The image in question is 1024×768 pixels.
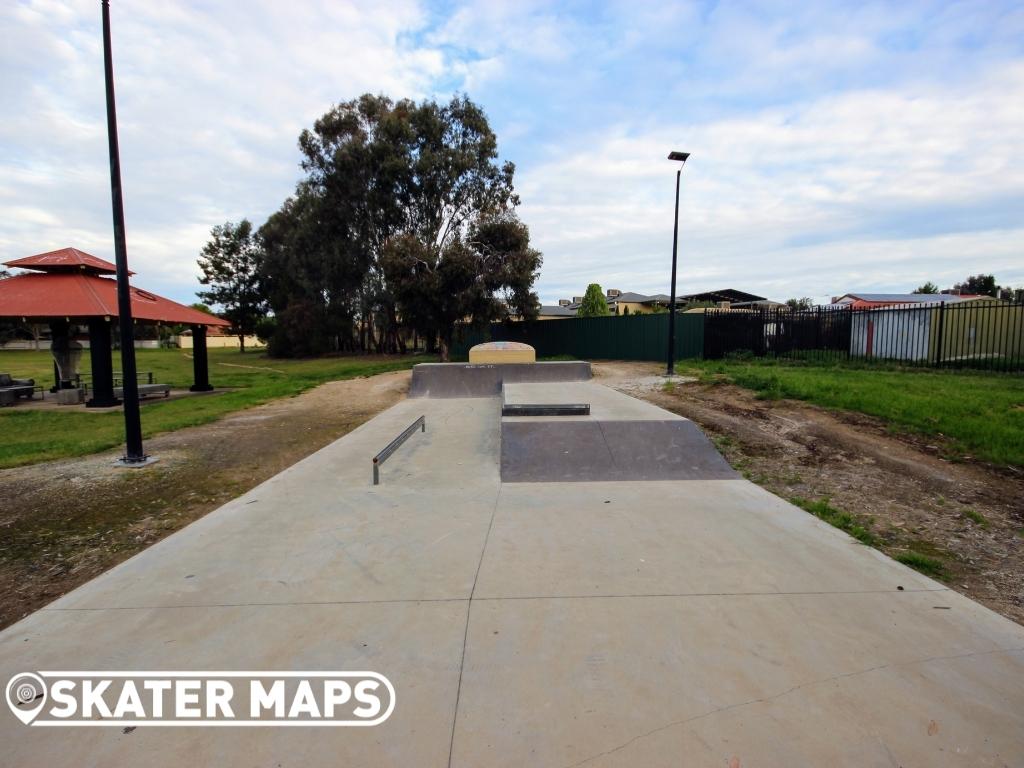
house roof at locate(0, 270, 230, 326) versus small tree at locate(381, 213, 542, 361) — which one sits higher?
small tree at locate(381, 213, 542, 361)

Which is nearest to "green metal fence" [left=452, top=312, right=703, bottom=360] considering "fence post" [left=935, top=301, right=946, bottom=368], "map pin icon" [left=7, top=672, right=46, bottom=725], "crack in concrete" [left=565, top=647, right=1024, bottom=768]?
"fence post" [left=935, top=301, right=946, bottom=368]

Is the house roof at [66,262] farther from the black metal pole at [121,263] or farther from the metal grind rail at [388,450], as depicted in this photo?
the metal grind rail at [388,450]

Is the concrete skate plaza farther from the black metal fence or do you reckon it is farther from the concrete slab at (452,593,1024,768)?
the black metal fence

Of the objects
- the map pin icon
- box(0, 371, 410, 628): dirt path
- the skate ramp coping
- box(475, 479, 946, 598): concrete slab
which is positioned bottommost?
box(0, 371, 410, 628): dirt path

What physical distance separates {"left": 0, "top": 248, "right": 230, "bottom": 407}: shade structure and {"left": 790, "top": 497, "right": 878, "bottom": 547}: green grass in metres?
16.0

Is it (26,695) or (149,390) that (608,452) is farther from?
(149,390)

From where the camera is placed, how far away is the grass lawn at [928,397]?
7.21 metres

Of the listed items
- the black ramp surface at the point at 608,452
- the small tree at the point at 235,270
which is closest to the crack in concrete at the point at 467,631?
the black ramp surface at the point at 608,452

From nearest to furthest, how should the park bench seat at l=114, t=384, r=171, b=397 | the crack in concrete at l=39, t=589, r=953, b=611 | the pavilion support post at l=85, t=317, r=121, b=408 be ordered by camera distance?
the crack in concrete at l=39, t=589, r=953, b=611 < the pavilion support post at l=85, t=317, r=121, b=408 < the park bench seat at l=114, t=384, r=171, b=397

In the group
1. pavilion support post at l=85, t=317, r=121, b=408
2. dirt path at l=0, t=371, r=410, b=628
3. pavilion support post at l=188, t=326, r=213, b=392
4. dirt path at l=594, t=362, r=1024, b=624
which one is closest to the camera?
dirt path at l=594, t=362, r=1024, b=624

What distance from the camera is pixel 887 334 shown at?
16.8 meters

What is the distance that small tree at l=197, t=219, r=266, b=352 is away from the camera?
54.8 m

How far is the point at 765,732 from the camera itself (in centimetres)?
225

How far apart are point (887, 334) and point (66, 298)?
2360cm
